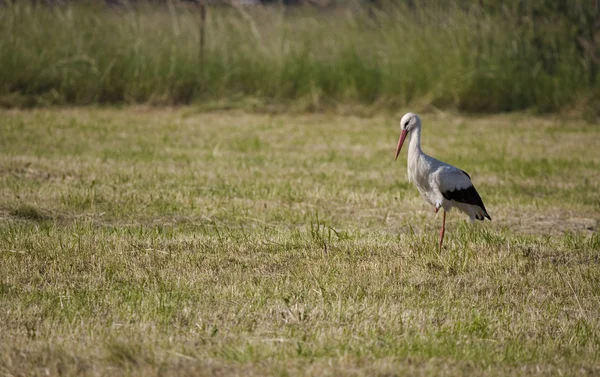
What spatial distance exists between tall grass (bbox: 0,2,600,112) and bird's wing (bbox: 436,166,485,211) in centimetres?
692

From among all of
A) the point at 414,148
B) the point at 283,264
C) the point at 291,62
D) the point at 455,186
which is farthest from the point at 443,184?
the point at 291,62

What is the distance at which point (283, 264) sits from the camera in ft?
17.3

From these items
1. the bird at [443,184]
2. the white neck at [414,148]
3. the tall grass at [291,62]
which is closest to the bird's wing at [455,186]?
the bird at [443,184]

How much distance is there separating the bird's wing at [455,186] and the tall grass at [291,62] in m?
6.92

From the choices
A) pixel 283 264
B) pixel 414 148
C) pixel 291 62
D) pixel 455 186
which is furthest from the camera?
pixel 291 62

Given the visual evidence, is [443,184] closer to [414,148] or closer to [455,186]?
[455,186]

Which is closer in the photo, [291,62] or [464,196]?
[464,196]

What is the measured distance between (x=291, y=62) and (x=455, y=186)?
7.48 meters

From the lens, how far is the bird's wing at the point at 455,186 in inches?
237

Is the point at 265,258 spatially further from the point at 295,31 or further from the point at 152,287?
the point at 295,31

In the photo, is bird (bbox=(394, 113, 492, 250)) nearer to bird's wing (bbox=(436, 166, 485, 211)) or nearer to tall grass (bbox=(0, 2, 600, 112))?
bird's wing (bbox=(436, 166, 485, 211))

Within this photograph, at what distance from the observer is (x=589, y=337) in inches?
163

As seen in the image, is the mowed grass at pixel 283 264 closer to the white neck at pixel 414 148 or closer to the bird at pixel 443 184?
the bird at pixel 443 184

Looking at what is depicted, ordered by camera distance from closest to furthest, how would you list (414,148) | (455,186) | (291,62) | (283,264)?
(283,264), (455,186), (414,148), (291,62)
